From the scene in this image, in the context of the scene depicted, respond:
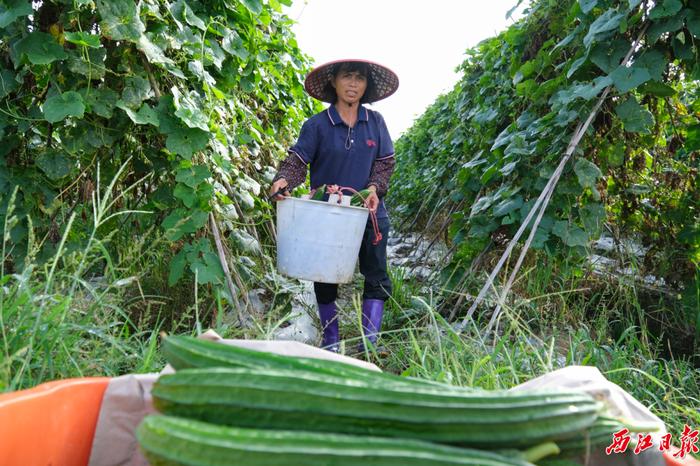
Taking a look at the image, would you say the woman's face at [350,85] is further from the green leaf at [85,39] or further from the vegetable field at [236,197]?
the green leaf at [85,39]

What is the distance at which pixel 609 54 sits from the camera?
8.20 feet

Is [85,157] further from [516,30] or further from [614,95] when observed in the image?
[516,30]

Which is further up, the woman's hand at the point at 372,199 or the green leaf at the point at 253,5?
the green leaf at the point at 253,5

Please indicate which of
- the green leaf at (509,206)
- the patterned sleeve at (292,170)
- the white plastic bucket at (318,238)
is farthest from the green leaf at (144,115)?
the green leaf at (509,206)

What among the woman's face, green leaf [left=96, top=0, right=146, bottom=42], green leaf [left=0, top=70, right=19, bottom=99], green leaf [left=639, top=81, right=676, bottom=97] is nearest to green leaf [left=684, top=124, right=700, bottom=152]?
green leaf [left=639, top=81, right=676, bottom=97]

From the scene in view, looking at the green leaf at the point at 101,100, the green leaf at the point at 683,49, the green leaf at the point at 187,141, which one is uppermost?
the green leaf at the point at 683,49

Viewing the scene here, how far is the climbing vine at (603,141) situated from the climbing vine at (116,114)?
1.59 m

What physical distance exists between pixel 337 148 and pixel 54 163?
161cm

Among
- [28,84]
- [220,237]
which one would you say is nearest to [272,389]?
[220,237]

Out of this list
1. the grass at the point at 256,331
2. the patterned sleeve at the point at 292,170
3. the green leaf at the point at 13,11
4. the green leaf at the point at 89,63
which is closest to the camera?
the grass at the point at 256,331

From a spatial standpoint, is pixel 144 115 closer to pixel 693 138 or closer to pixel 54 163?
pixel 54 163

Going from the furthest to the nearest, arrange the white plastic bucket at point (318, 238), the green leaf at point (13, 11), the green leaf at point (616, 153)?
the green leaf at point (616, 153), the white plastic bucket at point (318, 238), the green leaf at point (13, 11)

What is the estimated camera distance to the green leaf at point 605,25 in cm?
232

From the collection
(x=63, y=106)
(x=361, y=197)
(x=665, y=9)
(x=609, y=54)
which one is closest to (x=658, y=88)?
(x=609, y=54)
